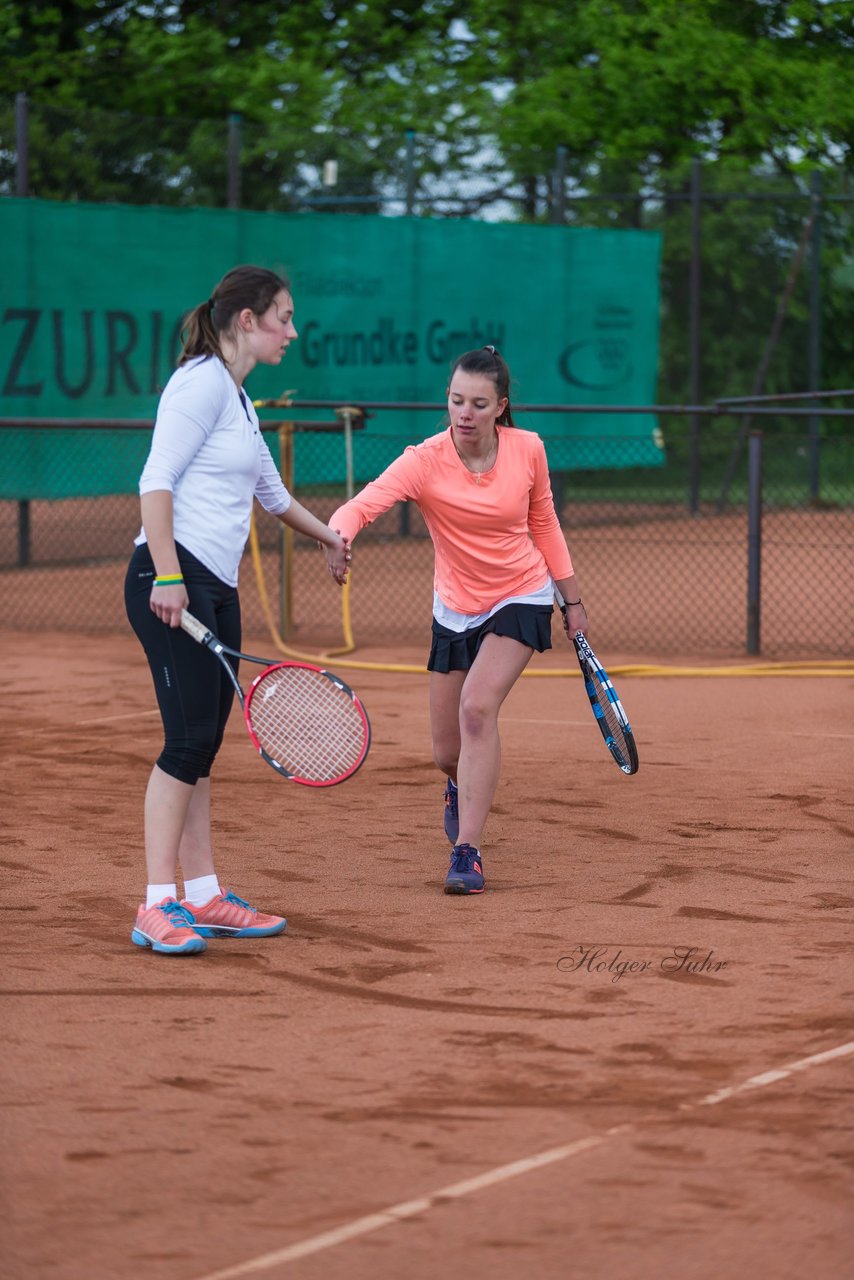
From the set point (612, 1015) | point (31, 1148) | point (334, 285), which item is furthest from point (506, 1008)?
point (334, 285)

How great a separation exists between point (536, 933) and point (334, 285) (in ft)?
37.1

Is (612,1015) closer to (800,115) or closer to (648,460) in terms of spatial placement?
(648,460)

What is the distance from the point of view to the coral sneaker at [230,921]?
5305 millimetres

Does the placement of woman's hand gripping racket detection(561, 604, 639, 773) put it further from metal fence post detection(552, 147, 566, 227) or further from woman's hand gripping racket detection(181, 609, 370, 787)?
metal fence post detection(552, 147, 566, 227)

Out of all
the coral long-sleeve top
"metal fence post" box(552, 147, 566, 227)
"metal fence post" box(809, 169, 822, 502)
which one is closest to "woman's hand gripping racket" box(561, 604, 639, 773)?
the coral long-sleeve top

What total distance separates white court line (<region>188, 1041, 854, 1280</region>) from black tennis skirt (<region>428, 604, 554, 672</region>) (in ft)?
6.75

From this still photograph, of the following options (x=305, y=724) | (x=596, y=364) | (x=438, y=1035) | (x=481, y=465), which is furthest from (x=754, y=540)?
(x=596, y=364)

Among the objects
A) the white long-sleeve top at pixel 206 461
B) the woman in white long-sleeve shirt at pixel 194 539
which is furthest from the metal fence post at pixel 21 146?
the white long-sleeve top at pixel 206 461

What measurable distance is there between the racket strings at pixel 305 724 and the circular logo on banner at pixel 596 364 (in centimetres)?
1263

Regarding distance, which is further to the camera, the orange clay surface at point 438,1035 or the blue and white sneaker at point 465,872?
the blue and white sneaker at point 465,872

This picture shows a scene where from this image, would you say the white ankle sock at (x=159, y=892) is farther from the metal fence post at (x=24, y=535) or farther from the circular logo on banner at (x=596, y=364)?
the circular logo on banner at (x=596, y=364)

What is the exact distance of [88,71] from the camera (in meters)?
26.5

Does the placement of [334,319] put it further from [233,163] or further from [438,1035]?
[438,1035]

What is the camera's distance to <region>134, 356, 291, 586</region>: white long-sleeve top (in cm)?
491
